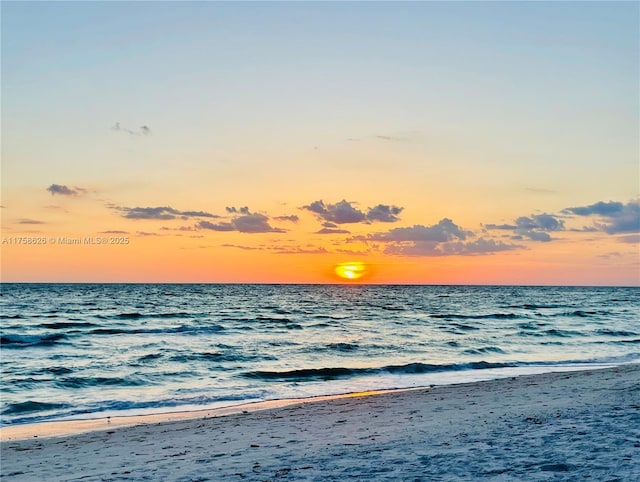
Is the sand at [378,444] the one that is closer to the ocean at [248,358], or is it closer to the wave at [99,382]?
the ocean at [248,358]

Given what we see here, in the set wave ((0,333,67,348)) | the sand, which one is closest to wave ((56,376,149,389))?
the sand

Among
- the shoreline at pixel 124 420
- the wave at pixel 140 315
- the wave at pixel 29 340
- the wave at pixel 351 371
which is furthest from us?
the wave at pixel 140 315

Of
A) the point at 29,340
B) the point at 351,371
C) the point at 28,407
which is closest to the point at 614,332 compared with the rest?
the point at 351,371

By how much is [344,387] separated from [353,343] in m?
14.3

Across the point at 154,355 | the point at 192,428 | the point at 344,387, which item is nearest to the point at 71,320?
the point at 154,355

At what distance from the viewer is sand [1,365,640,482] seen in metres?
8.33

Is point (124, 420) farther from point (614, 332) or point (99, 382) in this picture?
point (614, 332)

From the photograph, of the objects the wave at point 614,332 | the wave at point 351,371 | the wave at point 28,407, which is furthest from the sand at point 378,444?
the wave at point 614,332

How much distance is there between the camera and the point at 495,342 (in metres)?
38.1

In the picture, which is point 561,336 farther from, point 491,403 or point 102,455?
point 102,455

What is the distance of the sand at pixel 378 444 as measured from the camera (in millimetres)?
8328

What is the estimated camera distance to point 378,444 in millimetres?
10336

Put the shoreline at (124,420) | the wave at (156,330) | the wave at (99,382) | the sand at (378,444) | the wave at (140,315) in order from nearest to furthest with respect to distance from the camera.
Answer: the sand at (378,444)
the shoreline at (124,420)
the wave at (99,382)
the wave at (156,330)
the wave at (140,315)

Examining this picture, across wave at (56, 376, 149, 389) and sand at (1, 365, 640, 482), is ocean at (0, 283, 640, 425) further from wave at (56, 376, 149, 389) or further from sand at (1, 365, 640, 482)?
sand at (1, 365, 640, 482)
